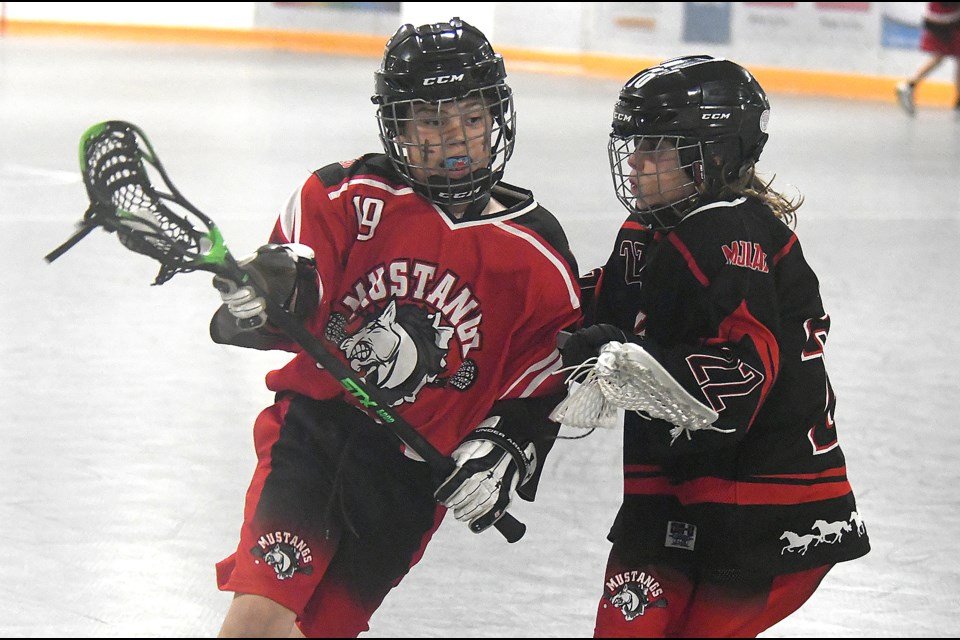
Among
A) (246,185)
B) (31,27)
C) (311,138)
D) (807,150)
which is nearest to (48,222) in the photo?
(246,185)

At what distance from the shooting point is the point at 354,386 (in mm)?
1942

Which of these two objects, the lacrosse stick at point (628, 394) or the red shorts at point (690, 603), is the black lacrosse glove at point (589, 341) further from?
the red shorts at point (690, 603)

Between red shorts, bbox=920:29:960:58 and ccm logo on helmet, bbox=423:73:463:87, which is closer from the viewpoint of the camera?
ccm logo on helmet, bbox=423:73:463:87

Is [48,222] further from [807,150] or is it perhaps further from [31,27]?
[31,27]

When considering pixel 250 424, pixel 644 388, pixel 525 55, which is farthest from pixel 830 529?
pixel 525 55

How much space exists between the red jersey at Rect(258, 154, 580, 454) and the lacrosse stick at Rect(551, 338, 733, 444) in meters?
0.20

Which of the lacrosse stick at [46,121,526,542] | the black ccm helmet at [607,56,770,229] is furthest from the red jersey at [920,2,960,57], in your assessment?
the lacrosse stick at [46,121,526,542]

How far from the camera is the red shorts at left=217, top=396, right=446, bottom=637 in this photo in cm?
196

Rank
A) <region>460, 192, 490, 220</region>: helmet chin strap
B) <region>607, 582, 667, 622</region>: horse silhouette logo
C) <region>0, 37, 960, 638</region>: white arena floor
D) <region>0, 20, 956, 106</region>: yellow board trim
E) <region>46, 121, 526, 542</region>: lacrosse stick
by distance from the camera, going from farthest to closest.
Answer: <region>0, 20, 956, 106</region>: yellow board trim
<region>0, 37, 960, 638</region>: white arena floor
<region>460, 192, 490, 220</region>: helmet chin strap
<region>607, 582, 667, 622</region>: horse silhouette logo
<region>46, 121, 526, 542</region>: lacrosse stick

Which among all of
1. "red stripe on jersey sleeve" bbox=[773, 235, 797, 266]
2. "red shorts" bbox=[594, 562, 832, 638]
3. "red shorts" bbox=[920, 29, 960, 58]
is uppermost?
"red stripe on jersey sleeve" bbox=[773, 235, 797, 266]

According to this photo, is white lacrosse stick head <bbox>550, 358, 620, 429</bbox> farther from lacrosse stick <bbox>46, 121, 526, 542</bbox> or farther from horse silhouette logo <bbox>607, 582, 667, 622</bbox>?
lacrosse stick <bbox>46, 121, 526, 542</bbox>

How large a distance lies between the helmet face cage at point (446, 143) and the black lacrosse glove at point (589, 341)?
0.31 meters

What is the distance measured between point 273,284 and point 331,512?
0.36m

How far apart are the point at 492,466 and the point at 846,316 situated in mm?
2913
